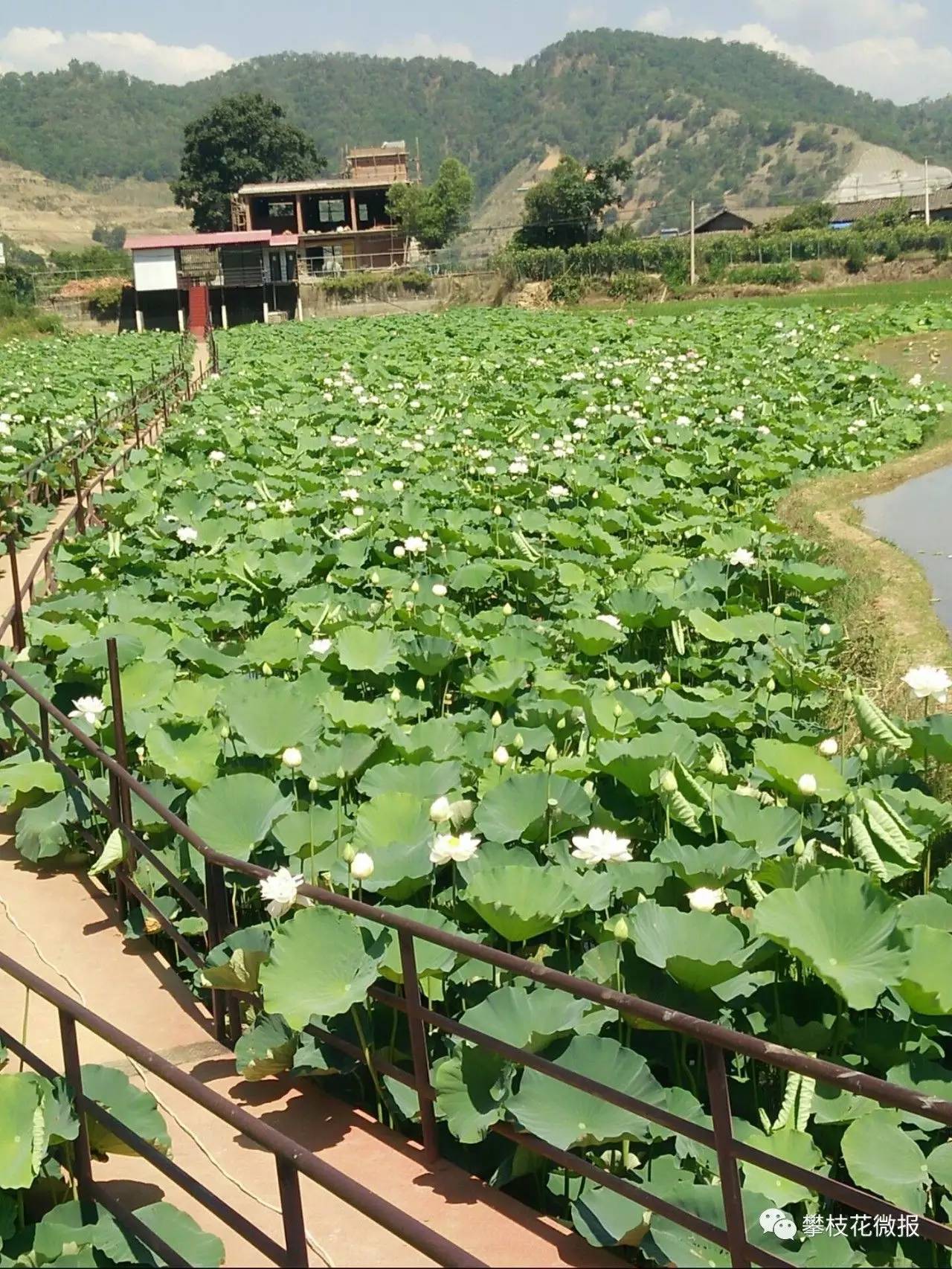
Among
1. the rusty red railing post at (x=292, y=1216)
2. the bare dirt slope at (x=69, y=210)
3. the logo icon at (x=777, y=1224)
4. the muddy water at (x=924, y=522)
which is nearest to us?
the rusty red railing post at (x=292, y=1216)

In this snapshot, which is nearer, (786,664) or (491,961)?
(491,961)

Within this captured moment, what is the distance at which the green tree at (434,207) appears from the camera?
44344 mm

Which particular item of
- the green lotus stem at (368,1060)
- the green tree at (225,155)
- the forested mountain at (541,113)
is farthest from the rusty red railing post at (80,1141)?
the forested mountain at (541,113)

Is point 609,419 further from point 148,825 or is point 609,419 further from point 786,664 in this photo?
point 148,825

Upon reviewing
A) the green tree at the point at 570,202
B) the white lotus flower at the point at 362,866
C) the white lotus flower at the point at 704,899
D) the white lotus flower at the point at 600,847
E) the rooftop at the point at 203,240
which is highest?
the green tree at the point at 570,202

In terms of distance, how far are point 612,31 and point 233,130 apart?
486 feet

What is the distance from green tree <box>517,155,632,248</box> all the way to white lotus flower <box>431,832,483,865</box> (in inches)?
1537

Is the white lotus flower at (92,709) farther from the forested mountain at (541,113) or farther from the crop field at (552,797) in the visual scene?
the forested mountain at (541,113)

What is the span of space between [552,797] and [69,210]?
12241 centimetres

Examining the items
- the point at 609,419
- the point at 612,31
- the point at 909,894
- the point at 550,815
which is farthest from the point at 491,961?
the point at 612,31

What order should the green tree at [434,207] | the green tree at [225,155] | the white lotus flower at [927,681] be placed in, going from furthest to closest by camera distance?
the green tree at [225,155] → the green tree at [434,207] → the white lotus flower at [927,681]

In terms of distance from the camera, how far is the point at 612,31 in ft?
591

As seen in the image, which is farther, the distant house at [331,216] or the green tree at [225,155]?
the green tree at [225,155]

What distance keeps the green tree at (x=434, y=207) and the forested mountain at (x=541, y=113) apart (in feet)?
260
